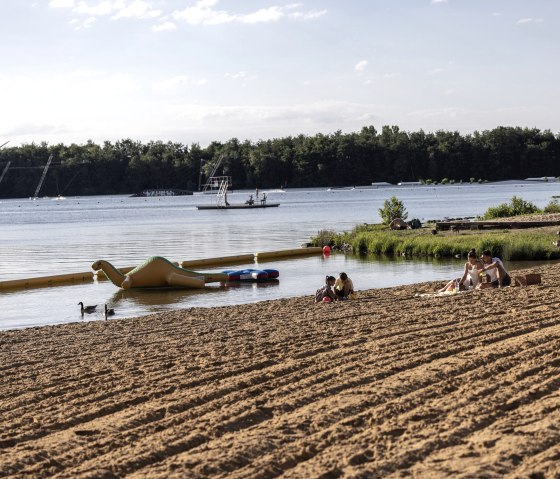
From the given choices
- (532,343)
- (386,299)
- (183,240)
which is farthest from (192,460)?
(183,240)

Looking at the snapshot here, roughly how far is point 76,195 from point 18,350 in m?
175

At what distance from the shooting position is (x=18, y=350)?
43.0 feet

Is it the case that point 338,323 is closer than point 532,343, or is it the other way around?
point 532,343

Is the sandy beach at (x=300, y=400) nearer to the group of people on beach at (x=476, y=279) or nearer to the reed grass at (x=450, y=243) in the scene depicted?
the group of people on beach at (x=476, y=279)

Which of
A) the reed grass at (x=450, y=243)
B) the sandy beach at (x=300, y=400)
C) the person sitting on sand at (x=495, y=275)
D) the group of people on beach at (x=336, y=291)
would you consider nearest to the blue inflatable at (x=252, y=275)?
the group of people on beach at (x=336, y=291)

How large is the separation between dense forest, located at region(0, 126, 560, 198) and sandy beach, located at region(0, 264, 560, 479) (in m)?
162

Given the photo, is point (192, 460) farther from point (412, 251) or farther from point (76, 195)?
point (76, 195)

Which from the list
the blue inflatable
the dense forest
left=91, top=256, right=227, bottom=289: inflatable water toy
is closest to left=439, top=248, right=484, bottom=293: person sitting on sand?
the blue inflatable

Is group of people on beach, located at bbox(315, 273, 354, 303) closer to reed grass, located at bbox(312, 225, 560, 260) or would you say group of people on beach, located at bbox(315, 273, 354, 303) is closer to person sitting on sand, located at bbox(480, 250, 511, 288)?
person sitting on sand, located at bbox(480, 250, 511, 288)

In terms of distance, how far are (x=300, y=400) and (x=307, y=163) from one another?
6652 inches

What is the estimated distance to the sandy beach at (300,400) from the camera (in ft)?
21.9

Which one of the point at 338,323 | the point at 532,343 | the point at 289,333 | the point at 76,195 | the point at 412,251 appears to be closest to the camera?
the point at 532,343

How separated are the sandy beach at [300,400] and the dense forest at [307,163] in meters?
162

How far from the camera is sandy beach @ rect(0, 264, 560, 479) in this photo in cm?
668
